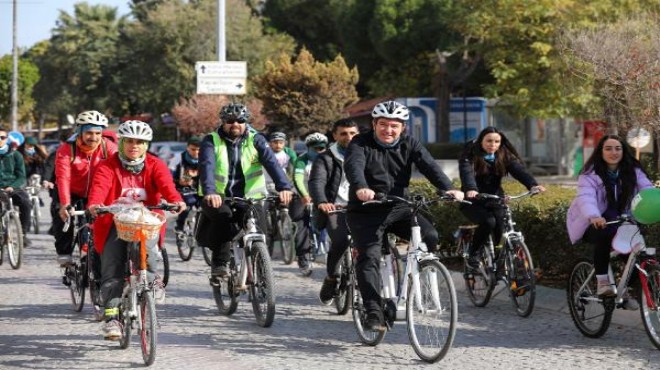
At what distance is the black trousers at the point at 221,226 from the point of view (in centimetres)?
959

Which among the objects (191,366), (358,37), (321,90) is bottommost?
(191,366)

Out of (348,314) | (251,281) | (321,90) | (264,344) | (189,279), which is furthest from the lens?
(321,90)

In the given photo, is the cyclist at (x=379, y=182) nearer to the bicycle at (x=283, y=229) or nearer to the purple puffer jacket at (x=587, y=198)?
the purple puffer jacket at (x=587, y=198)

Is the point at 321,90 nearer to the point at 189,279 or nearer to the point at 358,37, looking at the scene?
the point at 358,37

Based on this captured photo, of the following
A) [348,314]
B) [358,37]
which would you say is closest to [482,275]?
[348,314]

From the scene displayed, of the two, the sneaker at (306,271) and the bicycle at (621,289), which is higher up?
the bicycle at (621,289)

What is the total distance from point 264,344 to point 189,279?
473cm

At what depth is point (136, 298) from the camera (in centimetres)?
766

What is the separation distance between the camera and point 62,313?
10.2 meters

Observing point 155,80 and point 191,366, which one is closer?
point 191,366

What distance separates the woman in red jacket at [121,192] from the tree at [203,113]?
28917mm

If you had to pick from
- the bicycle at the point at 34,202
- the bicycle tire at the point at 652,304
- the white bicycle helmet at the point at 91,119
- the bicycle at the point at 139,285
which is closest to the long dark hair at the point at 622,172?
the bicycle tire at the point at 652,304

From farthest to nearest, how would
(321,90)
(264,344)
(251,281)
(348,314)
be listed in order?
(321,90), (348,314), (251,281), (264,344)

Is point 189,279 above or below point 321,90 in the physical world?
below
